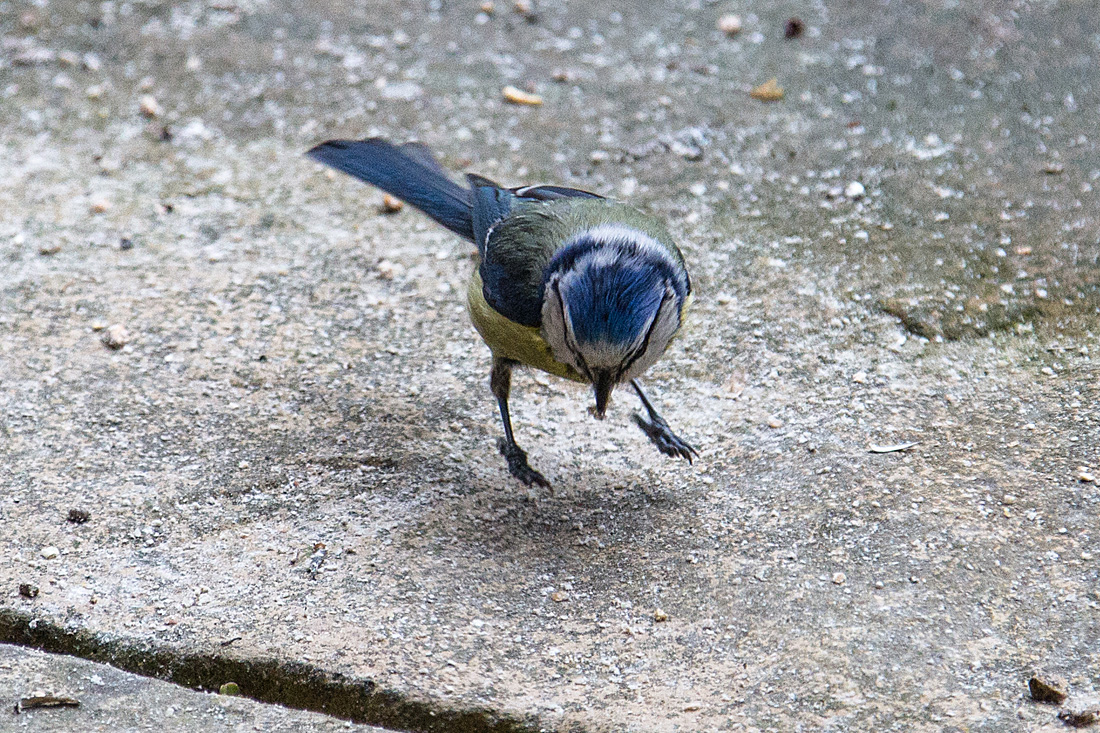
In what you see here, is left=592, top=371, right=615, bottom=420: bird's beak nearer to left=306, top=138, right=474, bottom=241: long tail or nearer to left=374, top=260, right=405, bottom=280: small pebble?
left=306, top=138, right=474, bottom=241: long tail

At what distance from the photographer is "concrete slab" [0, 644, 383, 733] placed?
7.22ft

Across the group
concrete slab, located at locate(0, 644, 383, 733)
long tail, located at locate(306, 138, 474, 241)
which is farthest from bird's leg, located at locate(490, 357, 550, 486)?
concrete slab, located at locate(0, 644, 383, 733)

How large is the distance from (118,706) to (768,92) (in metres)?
3.23

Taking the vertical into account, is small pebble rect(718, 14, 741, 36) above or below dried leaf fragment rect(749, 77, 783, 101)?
above

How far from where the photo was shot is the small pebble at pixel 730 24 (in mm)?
4812

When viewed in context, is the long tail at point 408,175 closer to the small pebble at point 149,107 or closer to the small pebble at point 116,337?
the small pebble at point 116,337

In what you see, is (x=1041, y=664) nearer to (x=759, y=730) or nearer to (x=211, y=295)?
(x=759, y=730)

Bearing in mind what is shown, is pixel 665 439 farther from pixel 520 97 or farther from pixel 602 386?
pixel 520 97

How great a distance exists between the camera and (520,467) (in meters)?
2.98

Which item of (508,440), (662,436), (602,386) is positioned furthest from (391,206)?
(602,386)

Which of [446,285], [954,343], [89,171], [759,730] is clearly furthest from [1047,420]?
[89,171]

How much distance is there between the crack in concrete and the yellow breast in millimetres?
812

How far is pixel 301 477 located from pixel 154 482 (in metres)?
0.35

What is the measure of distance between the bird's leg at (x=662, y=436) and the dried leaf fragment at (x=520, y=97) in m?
1.75
